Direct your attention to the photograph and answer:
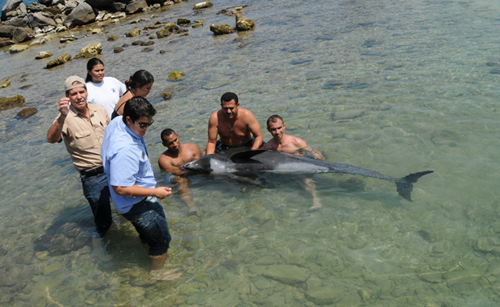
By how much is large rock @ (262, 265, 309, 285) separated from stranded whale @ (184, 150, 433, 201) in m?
1.99

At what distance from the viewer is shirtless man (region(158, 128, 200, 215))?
6.68m

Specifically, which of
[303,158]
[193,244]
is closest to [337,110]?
[303,158]

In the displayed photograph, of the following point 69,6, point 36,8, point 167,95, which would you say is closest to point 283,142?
point 167,95

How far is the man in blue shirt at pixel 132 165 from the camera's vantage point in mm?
3648

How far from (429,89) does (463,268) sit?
5656mm

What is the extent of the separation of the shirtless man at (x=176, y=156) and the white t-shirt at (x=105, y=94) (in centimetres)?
108

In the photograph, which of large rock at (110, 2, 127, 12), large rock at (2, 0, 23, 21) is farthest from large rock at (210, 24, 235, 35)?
large rock at (2, 0, 23, 21)

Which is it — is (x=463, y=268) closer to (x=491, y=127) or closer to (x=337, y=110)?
(x=491, y=127)

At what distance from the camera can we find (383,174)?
5.88 metres

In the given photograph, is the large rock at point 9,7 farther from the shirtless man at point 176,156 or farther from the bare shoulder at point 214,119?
the bare shoulder at point 214,119

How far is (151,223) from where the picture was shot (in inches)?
168

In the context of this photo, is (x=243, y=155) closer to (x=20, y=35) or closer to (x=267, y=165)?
(x=267, y=165)

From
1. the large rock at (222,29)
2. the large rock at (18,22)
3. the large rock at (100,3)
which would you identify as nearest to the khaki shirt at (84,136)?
the large rock at (222,29)

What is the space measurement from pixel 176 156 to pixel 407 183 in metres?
4.06
